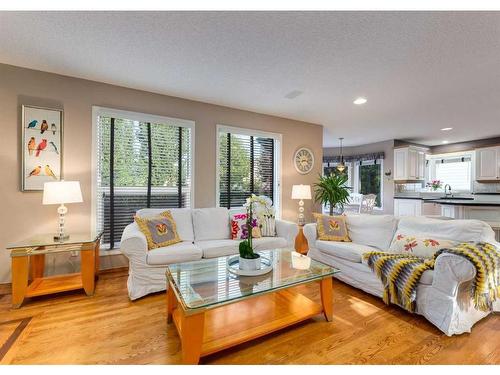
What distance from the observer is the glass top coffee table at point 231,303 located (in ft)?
4.70

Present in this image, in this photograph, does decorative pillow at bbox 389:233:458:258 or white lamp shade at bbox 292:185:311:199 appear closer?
decorative pillow at bbox 389:233:458:258

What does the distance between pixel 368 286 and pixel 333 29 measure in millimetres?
2443

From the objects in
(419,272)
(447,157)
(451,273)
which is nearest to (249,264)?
(419,272)

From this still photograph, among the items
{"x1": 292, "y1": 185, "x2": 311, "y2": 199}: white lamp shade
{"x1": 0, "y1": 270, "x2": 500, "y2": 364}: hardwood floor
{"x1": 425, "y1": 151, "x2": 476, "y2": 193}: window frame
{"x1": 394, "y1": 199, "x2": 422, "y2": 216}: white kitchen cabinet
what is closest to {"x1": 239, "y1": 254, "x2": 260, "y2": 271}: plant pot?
{"x1": 0, "y1": 270, "x2": 500, "y2": 364}: hardwood floor

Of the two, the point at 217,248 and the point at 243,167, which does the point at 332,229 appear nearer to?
the point at 217,248

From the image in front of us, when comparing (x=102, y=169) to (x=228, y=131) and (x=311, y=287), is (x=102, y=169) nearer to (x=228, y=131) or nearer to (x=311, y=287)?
(x=228, y=131)

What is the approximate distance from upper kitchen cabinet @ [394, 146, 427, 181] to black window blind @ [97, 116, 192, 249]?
563 cm

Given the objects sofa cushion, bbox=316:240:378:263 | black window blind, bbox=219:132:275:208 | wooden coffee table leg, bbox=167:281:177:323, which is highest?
black window blind, bbox=219:132:275:208

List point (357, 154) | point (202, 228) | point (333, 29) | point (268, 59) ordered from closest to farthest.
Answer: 1. point (333, 29)
2. point (268, 59)
3. point (202, 228)
4. point (357, 154)

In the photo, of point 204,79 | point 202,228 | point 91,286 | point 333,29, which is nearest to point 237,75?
point 204,79

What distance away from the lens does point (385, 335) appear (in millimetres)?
1797

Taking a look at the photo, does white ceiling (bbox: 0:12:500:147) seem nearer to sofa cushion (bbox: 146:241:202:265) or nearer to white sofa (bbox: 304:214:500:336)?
white sofa (bbox: 304:214:500:336)

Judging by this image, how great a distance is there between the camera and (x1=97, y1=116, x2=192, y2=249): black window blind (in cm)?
317

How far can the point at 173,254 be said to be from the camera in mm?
2488
